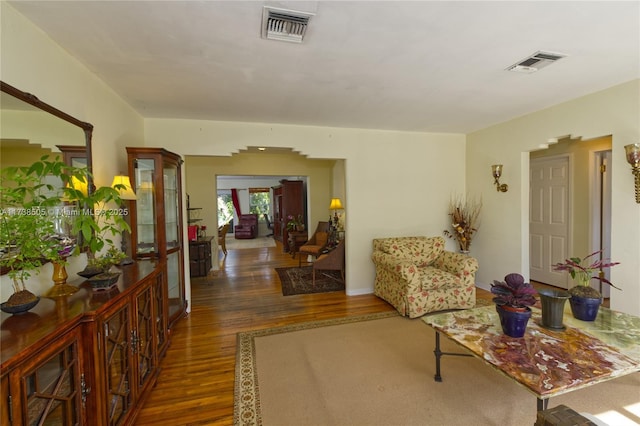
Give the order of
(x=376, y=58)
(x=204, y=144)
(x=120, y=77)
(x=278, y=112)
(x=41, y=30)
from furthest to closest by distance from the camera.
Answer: (x=204, y=144), (x=278, y=112), (x=120, y=77), (x=376, y=58), (x=41, y=30)

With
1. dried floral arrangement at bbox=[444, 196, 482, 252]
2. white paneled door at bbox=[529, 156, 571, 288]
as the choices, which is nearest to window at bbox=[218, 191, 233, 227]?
dried floral arrangement at bbox=[444, 196, 482, 252]

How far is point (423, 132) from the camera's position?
4.57 meters

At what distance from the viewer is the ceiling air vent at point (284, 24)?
1652 millimetres

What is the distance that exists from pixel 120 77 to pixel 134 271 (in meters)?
1.67

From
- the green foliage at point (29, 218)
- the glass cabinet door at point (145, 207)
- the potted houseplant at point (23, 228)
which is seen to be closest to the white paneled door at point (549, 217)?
the glass cabinet door at point (145, 207)

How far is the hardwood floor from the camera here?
78.0 inches

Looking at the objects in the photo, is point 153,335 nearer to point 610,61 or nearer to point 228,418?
point 228,418

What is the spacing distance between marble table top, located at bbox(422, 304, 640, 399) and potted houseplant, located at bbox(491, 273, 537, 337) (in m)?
0.08

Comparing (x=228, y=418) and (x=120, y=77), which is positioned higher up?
(x=120, y=77)

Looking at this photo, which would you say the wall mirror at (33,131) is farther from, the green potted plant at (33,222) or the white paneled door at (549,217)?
the white paneled door at (549,217)

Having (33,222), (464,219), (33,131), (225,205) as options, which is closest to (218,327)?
(33,222)

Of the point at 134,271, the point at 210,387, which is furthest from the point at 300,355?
the point at 134,271

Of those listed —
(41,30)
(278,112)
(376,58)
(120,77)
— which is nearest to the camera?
(41,30)

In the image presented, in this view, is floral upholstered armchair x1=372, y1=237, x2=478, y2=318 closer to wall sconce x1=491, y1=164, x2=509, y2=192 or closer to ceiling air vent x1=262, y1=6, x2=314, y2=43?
wall sconce x1=491, y1=164, x2=509, y2=192
